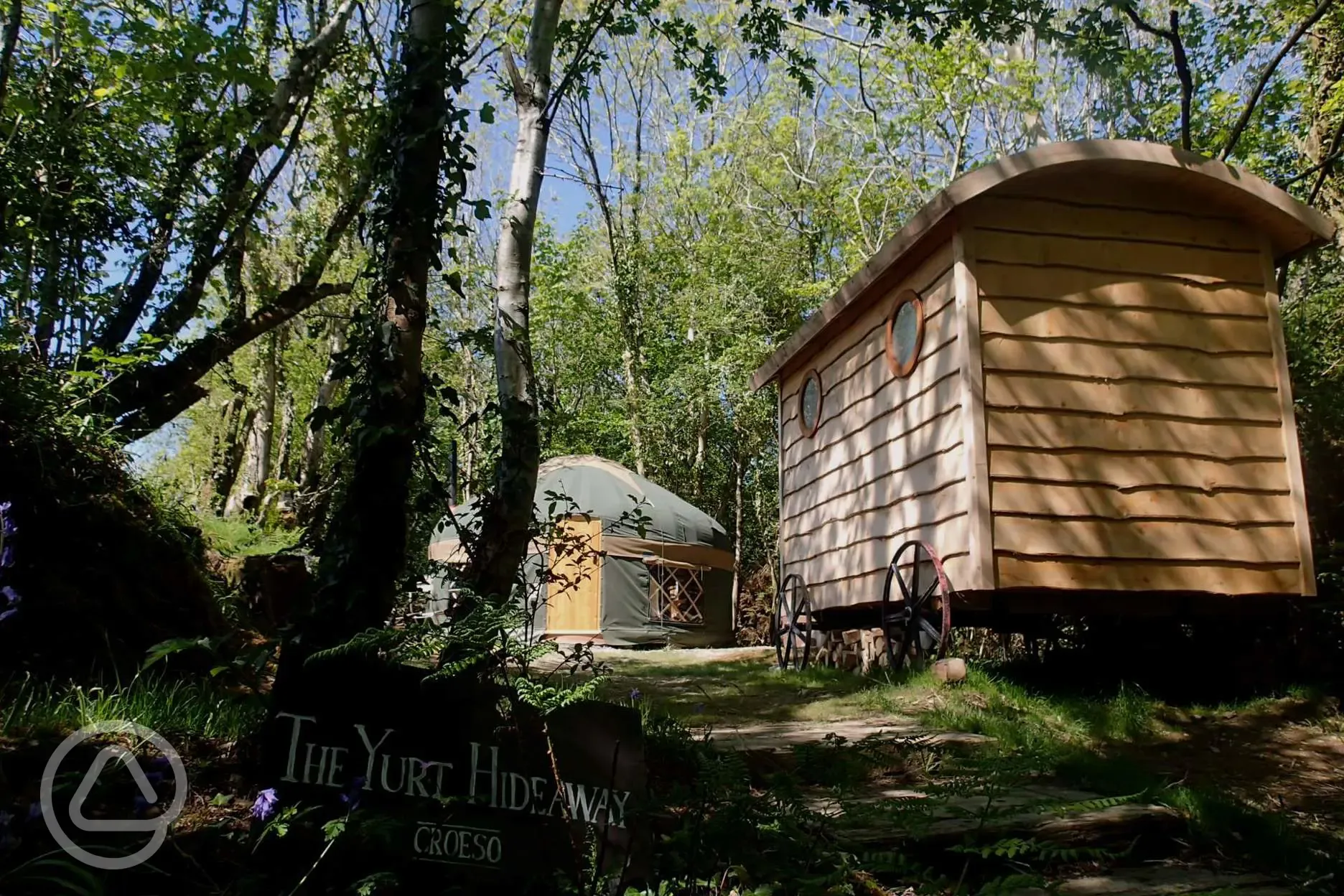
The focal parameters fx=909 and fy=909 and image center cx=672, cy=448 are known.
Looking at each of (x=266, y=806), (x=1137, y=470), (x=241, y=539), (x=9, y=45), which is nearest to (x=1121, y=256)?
(x=1137, y=470)

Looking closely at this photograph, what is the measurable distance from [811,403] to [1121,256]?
3703 mm

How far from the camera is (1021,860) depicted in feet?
9.41

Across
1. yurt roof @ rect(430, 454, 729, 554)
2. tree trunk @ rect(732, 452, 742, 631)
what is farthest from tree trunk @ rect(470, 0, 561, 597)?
tree trunk @ rect(732, 452, 742, 631)

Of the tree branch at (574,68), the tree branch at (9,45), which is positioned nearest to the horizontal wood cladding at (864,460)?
the tree branch at (574,68)

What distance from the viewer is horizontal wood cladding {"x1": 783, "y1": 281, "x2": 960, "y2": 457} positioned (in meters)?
6.39

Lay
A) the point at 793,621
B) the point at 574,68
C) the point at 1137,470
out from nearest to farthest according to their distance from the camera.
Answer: the point at 574,68 < the point at 1137,470 < the point at 793,621

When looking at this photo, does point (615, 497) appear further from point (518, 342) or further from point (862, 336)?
point (518, 342)

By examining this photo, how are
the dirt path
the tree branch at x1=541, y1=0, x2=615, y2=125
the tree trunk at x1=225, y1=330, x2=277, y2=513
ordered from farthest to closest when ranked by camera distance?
the tree trunk at x1=225, y1=330, x2=277, y2=513 < the tree branch at x1=541, y1=0, x2=615, y2=125 < the dirt path

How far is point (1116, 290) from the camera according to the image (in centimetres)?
622

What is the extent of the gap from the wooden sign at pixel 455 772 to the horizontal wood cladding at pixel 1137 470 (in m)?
4.51

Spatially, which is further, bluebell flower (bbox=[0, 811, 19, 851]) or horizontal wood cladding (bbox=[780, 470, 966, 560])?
horizontal wood cladding (bbox=[780, 470, 966, 560])

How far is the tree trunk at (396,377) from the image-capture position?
2527 millimetres

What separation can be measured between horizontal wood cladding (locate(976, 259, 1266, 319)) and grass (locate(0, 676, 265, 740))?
515 centimetres

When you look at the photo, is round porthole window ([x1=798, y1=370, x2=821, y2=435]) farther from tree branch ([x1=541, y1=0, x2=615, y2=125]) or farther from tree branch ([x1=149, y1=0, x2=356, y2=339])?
tree branch ([x1=149, y1=0, x2=356, y2=339])
